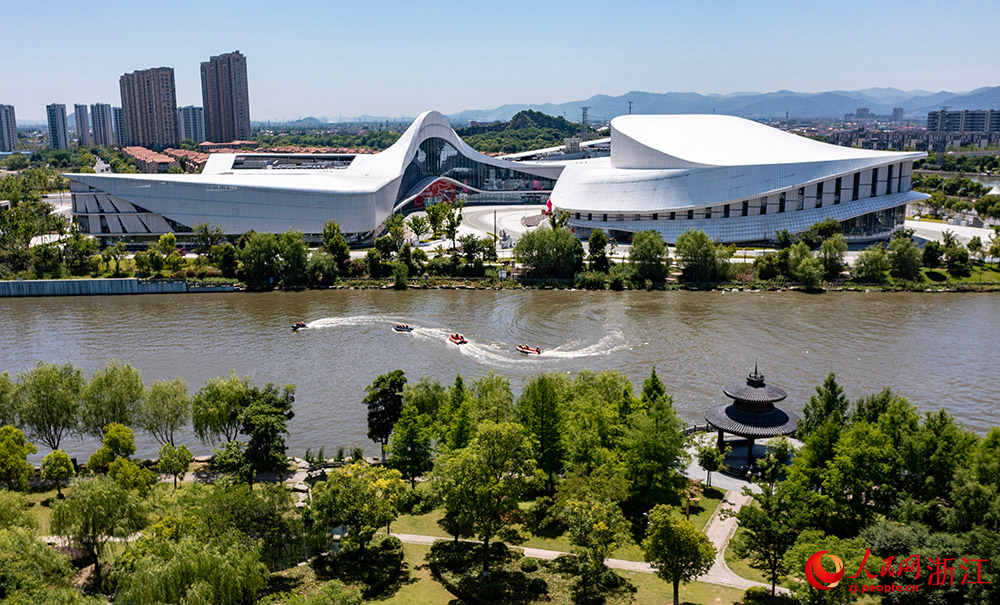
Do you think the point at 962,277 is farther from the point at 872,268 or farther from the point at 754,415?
the point at 754,415

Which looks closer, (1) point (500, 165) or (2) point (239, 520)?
(2) point (239, 520)

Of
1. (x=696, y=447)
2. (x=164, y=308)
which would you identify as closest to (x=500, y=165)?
(x=164, y=308)

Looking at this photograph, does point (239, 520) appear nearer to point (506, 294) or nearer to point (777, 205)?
point (506, 294)

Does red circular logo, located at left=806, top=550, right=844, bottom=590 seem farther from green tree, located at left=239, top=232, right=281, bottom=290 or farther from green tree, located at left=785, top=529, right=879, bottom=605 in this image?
green tree, located at left=239, top=232, right=281, bottom=290

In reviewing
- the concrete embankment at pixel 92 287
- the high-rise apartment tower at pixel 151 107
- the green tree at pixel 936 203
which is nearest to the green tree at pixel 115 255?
the concrete embankment at pixel 92 287

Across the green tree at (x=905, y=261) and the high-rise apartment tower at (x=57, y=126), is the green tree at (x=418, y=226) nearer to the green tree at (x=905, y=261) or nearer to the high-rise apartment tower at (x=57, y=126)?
the green tree at (x=905, y=261)

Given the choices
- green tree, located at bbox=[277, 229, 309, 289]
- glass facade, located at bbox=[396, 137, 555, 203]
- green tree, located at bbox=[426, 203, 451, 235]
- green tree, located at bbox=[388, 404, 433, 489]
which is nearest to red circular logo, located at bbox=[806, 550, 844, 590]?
green tree, located at bbox=[388, 404, 433, 489]

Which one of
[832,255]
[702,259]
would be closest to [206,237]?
[702,259]

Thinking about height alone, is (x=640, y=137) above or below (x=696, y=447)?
above
